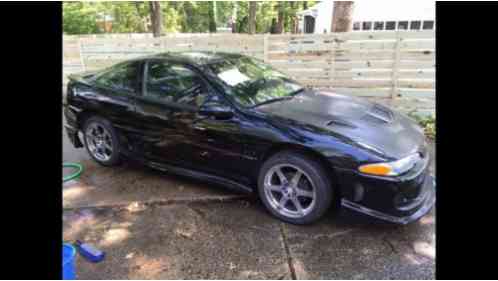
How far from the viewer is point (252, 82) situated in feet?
11.8

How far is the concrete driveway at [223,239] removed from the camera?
97.7 inches

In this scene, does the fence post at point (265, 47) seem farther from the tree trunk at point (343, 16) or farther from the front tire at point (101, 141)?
the front tire at point (101, 141)

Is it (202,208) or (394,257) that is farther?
(202,208)

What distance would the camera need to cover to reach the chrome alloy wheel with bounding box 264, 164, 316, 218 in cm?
290

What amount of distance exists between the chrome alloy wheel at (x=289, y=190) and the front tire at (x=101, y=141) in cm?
204

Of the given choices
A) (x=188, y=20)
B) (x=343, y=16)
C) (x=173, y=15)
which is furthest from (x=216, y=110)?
(x=188, y=20)

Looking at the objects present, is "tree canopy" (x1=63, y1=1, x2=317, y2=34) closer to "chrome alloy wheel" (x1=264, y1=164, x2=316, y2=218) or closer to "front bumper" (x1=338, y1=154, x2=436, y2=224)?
"chrome alloy wheel" (x1=264, y1=164, x2=316, y2=218)

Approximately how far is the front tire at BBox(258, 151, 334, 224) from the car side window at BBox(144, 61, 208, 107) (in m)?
0.99

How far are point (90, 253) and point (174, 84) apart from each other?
1793 mm
